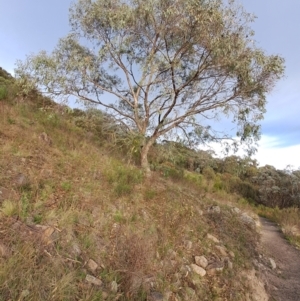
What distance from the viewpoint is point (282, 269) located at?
6.21 meters

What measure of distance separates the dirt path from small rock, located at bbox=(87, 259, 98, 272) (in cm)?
358

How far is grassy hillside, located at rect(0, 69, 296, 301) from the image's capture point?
9.32 ft

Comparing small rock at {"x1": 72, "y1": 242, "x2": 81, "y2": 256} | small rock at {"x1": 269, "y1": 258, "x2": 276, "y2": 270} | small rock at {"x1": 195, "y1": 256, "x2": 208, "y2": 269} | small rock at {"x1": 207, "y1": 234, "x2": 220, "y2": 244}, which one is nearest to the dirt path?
small rock at {"x1": 269, "y1": 258, "x2": 276, "y2": 270}

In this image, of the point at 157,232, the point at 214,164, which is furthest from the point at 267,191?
the point at 157,232

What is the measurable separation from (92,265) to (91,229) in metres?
0.68

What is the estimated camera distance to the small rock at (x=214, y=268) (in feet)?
15.3

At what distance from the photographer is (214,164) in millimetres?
9695

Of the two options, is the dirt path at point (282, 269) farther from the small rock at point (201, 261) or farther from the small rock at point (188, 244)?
the small rock at point (188, 244)

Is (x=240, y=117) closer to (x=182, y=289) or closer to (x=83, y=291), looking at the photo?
(x=182, y=289)

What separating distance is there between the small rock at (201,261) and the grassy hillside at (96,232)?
7 centimetres

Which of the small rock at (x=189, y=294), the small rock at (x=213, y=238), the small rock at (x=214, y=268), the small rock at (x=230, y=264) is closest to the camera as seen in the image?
the small rock at (x=189, y=294)

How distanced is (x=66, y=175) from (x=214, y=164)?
20.3 feet

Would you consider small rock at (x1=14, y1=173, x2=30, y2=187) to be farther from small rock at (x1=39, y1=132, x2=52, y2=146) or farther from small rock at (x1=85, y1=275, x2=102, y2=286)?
small rock at (x1=39, y1=132, x2=52, y2=146)

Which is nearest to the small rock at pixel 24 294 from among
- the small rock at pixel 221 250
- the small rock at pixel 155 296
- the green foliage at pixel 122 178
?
the small rock at pixel 155 296
